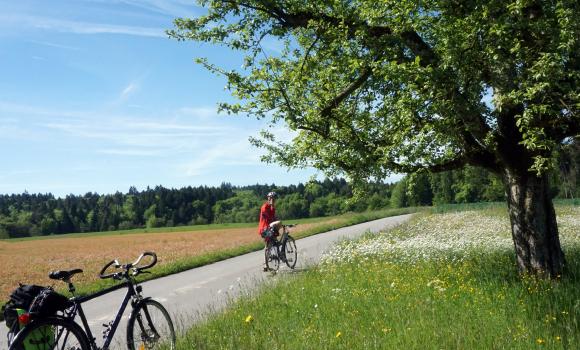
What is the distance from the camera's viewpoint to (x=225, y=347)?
5.89 meters

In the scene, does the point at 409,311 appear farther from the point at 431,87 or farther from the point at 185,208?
the point at 185,208

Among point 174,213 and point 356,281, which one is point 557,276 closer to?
point 356,281

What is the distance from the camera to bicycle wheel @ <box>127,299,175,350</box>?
5.89 metres

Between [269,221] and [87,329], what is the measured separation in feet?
31.5

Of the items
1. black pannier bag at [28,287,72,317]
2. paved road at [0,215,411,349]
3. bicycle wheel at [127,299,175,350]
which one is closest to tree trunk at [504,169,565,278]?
paved road at [0,215,411,349]

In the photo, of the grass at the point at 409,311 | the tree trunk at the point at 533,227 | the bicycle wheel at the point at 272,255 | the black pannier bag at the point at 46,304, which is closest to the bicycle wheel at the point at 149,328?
the grass at the point at 409,311

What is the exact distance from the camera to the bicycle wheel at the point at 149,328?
19.3 feet

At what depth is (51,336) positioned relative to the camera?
4.92 m

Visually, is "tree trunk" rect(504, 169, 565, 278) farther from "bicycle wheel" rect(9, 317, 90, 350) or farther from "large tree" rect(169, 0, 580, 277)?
"bicycle wheel" rect(9, 317, 90, 350)

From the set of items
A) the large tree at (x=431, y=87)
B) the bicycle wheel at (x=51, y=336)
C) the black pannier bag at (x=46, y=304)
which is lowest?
the bicycle wheel at (x=51, y=336)

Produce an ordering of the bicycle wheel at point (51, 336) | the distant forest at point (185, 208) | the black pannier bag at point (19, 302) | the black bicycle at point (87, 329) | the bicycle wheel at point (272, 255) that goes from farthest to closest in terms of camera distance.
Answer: the distant forest at point (185, 208)
the bicycle wheel at point (272, 255)
the black pannier bag at point (19, 302)
the black bicycle at point (87, 329)
the bicycle wheel at point (51, 336)

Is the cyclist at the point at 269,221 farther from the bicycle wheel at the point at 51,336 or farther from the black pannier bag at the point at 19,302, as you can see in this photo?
the black pannier bag at the point at 19,302

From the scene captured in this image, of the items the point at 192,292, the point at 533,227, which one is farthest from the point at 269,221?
the point at 533,227

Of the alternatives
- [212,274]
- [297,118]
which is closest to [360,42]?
[297,118]
